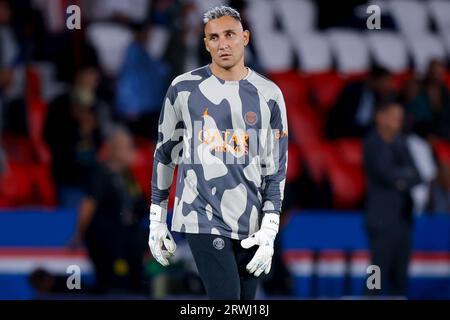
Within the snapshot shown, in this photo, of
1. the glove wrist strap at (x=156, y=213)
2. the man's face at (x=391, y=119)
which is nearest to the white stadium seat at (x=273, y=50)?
the man's face at (x=391, y=119)

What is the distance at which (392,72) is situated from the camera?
31.7 ft

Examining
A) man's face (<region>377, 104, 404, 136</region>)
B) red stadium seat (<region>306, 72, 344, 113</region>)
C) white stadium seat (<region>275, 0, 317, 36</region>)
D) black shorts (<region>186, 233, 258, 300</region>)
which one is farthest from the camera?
white stadium seat (<region>275, 0, 317, 36</region>)

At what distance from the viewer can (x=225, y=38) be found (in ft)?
17.2

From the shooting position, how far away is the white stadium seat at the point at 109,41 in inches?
372

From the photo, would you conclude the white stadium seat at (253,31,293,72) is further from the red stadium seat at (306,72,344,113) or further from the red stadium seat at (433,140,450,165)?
the red stadium seat at (433,140,450,165)

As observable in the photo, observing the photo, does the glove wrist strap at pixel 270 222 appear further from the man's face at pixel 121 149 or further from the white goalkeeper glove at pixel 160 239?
the man's face at pixel 121 149

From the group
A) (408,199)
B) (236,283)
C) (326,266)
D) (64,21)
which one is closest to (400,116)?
(408,199)

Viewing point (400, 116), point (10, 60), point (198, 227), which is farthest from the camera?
point (10, 60)

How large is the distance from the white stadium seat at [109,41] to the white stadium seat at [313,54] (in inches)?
55.9

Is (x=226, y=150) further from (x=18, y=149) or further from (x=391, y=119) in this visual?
(x=18, y=149)

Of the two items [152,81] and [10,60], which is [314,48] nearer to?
[152,81]

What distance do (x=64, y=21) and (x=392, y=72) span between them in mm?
2678

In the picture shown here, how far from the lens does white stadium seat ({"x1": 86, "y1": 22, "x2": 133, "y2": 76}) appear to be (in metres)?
9.46

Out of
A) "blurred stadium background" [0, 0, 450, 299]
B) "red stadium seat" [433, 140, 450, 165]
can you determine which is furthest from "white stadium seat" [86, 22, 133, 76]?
"red stadium seat" [433, 140, 450, 165]
